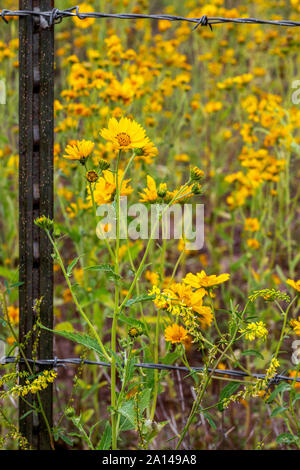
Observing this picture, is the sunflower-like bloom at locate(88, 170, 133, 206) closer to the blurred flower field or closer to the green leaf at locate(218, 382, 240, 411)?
the blurred flower field

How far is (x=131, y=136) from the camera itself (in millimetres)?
1048

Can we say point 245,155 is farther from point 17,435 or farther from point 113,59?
point 17,435

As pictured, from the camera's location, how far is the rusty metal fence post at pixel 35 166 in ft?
3.79

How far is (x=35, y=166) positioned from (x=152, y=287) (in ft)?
1.28

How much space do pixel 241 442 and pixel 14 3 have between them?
140 inches

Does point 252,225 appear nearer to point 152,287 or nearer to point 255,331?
point 152,287

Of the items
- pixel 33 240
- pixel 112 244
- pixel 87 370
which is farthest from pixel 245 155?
pixel 33 240

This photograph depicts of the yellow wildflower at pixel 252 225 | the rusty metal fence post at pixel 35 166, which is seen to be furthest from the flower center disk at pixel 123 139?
the yellow wildflower at pixel 252 225

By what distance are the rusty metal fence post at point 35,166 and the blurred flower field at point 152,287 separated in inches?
1.6

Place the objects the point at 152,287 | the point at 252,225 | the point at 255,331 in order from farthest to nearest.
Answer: the point at 252,225 → the point at 152,287 → the point at 255,331

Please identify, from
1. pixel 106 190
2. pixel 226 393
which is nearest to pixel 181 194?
pixel 106 190

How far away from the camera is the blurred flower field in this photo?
1.07m

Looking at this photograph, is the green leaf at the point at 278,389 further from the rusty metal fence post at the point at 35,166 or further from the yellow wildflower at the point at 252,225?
the yellow wildflower at the point at 252,225

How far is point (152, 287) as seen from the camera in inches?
52.5
